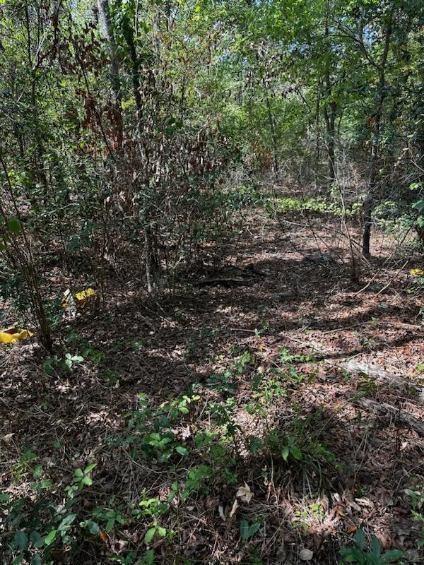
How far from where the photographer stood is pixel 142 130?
163 inches

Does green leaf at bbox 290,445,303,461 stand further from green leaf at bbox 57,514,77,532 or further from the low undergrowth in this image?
green leaf at bbox 57,514,77,532

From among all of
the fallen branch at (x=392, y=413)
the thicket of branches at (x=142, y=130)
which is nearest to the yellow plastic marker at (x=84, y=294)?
the thicket of branches at (x=142, y=130)

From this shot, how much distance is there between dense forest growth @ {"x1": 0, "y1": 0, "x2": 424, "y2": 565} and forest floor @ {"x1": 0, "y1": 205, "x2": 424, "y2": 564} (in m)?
0.02

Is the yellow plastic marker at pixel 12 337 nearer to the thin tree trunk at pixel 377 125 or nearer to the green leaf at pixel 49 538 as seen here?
the green leaf at pixel 49 538

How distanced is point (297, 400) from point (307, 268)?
3556mm

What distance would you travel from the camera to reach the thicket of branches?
3.62 meters

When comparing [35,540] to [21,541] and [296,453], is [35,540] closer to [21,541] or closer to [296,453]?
[21,541]

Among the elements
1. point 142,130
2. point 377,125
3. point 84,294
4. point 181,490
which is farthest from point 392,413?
point 377,125

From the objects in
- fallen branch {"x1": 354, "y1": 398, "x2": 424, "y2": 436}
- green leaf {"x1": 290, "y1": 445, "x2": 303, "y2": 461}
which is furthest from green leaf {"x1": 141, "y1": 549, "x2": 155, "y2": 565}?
fallen branch {"x1": 354, "y1": 398, "x2": 424, "y2": 436}

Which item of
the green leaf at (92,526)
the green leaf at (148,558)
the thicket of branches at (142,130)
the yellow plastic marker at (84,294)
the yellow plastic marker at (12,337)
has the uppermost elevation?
the thicket of branches at (142,130)

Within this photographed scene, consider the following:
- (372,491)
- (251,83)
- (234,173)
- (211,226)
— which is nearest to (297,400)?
(372,491)

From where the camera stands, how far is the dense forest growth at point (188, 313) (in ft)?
6.51

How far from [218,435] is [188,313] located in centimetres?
214

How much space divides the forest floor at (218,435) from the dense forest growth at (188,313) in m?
0.02
